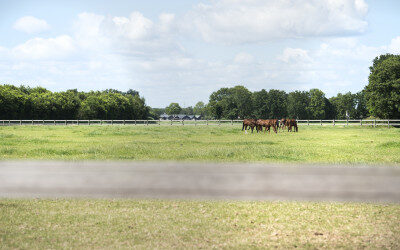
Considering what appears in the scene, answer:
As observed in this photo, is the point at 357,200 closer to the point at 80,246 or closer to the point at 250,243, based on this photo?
the point at 250,243

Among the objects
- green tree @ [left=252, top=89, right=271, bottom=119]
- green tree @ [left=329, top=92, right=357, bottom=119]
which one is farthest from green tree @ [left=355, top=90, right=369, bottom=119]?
green tree @ [left=252, top=89, right=271, bottom=119]

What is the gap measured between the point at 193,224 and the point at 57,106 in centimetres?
9377

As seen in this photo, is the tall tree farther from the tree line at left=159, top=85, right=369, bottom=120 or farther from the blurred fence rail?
the blurred fence rail

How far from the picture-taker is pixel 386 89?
6397 cm

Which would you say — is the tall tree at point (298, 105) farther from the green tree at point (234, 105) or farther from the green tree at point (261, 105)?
the green tree at point (234, 105)

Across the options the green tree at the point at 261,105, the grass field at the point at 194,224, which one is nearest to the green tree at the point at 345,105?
the green tree at the point at 261,105

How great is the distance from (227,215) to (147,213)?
5.15 ft

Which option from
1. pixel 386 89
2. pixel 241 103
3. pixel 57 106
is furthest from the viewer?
pixel 241 103

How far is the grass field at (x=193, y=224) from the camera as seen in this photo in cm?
657

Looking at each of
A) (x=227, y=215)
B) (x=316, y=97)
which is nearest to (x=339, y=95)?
(x=316, y=97)

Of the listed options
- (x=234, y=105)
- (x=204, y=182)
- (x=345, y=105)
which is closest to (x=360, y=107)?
(x=345, y=105)

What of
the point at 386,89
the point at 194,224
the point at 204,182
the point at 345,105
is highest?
the point at 386,89

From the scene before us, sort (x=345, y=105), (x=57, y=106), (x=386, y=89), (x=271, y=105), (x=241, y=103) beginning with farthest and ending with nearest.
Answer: (x=345, y=105) < (x=271, y=105) < (x=241, y=103) < (x=57, y=106) < (x=386, y=89)

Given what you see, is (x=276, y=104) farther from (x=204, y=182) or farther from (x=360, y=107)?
(x=204, y=182)
